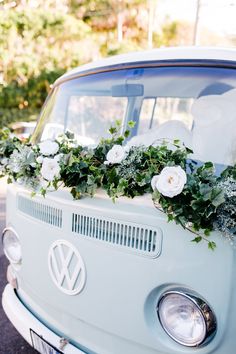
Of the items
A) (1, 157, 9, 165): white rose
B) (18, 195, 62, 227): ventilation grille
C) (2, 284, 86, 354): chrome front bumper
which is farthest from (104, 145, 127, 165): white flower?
(2, 284, 86, 354): chrome front bumper

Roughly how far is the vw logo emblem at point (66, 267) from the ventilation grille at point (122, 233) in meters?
0.12

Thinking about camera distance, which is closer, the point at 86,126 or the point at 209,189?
the point at 209,189

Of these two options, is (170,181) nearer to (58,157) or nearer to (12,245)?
(58,157)

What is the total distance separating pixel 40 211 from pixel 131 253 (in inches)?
27.1

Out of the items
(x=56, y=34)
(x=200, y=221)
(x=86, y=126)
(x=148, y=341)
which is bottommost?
(x=148, y=341)

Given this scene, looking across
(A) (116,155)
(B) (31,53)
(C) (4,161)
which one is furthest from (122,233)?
(B) (31,53)

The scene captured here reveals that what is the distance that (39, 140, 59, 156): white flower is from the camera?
204cm

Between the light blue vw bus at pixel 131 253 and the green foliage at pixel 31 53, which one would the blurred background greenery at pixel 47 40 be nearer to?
the green foliage at pixel 31 53

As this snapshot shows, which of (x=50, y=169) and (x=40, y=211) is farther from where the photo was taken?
(x=40, y=211)

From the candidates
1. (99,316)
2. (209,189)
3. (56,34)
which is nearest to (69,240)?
(99,316)

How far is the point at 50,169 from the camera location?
1.90m

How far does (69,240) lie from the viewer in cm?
188

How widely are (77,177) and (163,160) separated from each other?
44cm

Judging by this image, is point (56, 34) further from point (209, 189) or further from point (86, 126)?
point (209, 189)
